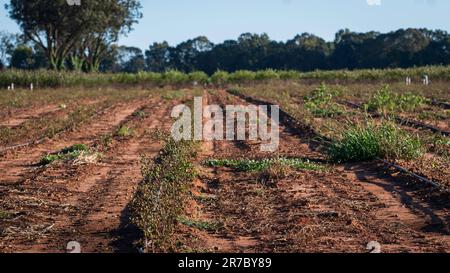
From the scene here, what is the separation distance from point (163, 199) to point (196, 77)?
2015 inches

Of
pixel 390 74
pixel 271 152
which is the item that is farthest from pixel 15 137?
pixel 390 74

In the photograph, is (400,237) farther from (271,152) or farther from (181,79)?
(181,79)

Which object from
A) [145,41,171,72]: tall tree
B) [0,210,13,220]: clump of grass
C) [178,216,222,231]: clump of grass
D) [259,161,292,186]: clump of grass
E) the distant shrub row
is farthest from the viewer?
[145,41,171,72]: tall tree

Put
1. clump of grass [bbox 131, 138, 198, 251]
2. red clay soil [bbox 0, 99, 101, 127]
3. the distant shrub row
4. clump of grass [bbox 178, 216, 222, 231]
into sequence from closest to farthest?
1. clump of grass [bbox 131, 138, 198, 251]
2. clump of grass [bbox 178, 216, 222, 231]
3. red clay soil [bbox 0, 99, 101, 127]
4. the distant shrub row

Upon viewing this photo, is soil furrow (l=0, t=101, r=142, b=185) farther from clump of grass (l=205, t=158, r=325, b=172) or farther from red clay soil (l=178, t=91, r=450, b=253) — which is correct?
clump of grass (l=205, t=158, r=325, b=172)

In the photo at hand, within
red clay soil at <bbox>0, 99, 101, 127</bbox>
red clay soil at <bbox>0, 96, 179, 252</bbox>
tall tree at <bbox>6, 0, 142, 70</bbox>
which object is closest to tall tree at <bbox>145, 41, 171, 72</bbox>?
tall tree at <bbox>6, 0, 142, 70</bbox>

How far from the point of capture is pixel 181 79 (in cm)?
5822

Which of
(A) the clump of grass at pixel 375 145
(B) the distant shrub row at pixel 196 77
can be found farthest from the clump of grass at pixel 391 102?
(B) the distant shrub row at pixel 196 77

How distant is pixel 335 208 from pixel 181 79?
50657 millimetres

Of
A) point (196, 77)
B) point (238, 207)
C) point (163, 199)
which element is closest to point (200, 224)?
point (163, 199)

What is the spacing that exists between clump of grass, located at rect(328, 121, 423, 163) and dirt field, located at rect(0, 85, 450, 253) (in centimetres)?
26

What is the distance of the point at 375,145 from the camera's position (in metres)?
11.8

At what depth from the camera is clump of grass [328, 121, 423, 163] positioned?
1161 cm

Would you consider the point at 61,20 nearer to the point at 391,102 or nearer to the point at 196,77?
the point at 196,77
